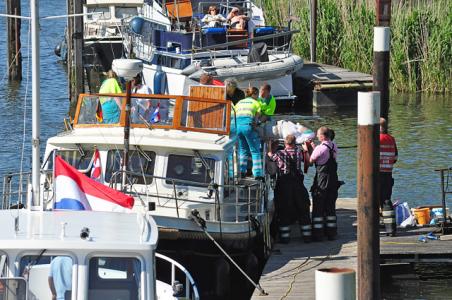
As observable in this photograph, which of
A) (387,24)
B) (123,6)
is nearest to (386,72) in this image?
(387,24)

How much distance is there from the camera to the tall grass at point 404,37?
3378 cm

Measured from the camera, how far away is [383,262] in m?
16.2

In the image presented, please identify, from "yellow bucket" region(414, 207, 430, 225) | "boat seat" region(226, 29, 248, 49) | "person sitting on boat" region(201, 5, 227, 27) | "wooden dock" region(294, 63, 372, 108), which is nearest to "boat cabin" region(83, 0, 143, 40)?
"person sitting on boat" region(201, 5, 227, 27)

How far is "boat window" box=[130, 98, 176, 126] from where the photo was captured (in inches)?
650

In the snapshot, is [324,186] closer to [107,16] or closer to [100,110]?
[100,110]

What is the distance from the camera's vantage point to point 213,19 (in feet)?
110

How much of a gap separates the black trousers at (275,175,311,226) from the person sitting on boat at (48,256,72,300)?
22.8ft

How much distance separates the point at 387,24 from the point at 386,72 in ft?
2.69

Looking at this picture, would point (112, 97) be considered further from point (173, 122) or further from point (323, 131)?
point (323, 131)

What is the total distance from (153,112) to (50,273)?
6714 mm

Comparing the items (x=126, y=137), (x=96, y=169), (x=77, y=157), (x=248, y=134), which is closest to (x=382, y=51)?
(x=248, y=134)

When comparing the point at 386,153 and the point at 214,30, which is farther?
the point at 214,30

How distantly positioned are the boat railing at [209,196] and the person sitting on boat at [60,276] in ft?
15.4

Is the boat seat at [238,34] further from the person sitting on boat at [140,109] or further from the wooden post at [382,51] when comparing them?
the person sitting on boat at [140,109]
